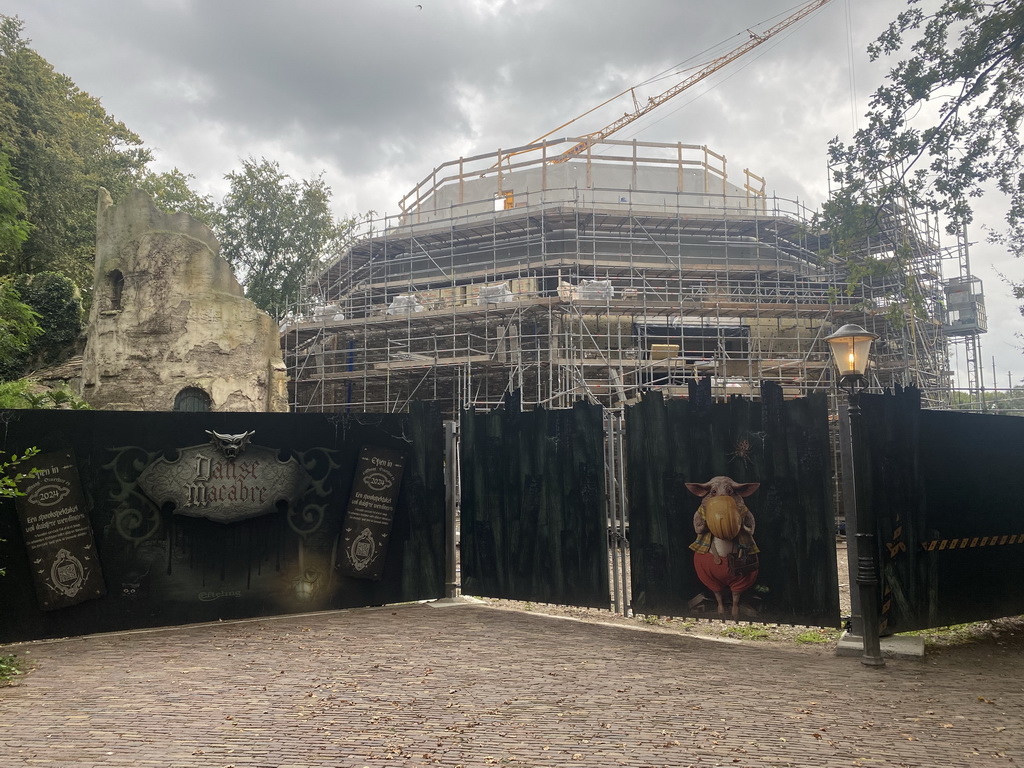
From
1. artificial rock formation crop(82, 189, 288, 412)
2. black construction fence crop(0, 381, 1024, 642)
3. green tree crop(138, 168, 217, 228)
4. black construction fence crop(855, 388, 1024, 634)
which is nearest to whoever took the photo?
black construction fence crop(855, 388, 1024, 634)

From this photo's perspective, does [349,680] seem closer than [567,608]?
Yes

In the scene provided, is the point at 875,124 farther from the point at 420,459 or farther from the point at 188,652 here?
the point at 188,652

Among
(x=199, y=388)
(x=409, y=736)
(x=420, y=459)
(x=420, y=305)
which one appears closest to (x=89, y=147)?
(x=420, y=305)

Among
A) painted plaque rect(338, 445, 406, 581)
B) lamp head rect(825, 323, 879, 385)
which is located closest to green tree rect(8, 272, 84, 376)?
painted plaque rect(338, 445, 406, 581)

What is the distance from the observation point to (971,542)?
7641 mm

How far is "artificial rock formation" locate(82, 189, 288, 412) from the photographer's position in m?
16.4

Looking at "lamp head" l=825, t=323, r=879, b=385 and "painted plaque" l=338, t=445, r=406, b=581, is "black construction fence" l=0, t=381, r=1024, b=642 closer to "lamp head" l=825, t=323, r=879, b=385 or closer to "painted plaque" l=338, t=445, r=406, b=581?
"painted plaque" l=338, t=445, r=406, b=581

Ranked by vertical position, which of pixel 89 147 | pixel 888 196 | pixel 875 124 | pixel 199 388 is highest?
pixel 89 147

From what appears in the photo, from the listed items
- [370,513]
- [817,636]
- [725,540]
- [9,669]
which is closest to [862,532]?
[725,540]

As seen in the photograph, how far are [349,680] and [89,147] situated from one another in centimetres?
3431

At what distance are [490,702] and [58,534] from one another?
4.65 meters

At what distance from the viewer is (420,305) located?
25719 mm

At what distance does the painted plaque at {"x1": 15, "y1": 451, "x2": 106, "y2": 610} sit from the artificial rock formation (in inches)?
360

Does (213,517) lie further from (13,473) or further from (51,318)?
(51,318)
